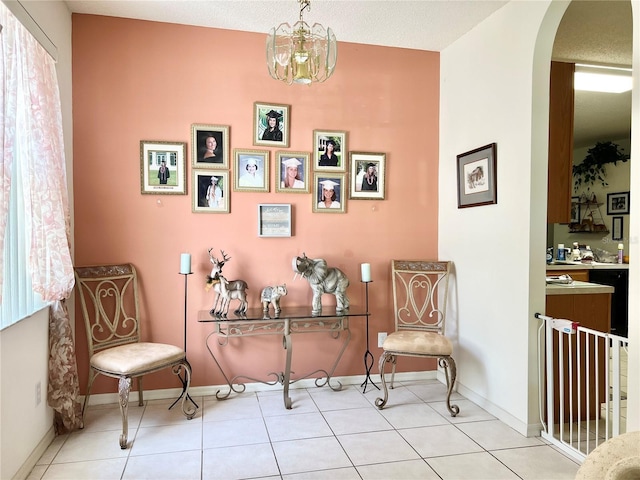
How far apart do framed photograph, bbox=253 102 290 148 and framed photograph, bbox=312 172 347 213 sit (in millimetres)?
395

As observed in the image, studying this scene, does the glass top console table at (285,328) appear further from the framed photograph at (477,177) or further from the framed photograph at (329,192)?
the framed photograph at (477,177)

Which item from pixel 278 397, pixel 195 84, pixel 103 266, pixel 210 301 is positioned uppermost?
pixel 195 84

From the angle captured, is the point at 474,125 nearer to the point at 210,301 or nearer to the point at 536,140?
the point at 536,140

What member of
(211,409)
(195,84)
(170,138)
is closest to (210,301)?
(211,409)

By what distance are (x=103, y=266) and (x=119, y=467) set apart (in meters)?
1.34

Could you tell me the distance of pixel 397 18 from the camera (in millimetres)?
3053

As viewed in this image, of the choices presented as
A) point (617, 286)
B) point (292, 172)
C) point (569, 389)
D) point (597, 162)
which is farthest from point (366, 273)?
point (597, 162)

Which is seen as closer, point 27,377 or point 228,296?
point 27,377

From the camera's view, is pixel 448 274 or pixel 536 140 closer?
pixel 536 140

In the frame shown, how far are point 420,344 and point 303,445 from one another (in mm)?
1036

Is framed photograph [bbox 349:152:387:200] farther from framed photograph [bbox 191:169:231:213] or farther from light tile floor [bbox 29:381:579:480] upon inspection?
light tile floor [bbox 29:381:579:480]

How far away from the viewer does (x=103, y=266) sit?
299 centimetres

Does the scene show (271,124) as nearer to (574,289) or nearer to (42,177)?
(42,177)

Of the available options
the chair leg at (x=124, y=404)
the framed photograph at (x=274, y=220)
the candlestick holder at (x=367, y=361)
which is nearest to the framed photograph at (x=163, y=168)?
the framed photograph at (x=274, y=220)
